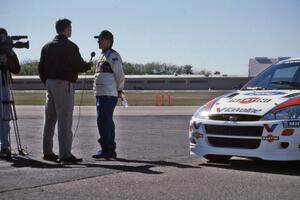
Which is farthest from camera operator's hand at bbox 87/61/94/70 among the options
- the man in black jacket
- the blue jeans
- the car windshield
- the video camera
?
the car windshield

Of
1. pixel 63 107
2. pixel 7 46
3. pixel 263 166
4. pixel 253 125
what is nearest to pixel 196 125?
pixel 253 125

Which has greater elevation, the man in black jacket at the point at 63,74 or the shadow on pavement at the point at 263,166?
the man in black jacket at the point at 63,74

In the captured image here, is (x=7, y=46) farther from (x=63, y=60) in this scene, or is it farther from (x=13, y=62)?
(x=63, y=60)

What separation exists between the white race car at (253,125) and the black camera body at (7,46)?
9.33ft

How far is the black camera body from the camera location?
8.48m

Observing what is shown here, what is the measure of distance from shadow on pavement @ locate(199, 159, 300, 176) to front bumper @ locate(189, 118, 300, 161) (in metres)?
0.20

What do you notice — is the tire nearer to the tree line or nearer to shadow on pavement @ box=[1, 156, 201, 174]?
shadow on pavement @ box=[1, 156, 201, 174]

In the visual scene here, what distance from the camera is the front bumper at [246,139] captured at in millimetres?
7273

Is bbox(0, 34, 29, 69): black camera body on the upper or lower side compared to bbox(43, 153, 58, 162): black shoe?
upper

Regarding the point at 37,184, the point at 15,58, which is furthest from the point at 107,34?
the point at 37,184

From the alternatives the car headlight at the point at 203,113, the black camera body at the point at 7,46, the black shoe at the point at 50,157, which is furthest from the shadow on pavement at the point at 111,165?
the black camera body at the point at 7,46

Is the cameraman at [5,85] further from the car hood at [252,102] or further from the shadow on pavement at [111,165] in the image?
the car hood at [252,102]

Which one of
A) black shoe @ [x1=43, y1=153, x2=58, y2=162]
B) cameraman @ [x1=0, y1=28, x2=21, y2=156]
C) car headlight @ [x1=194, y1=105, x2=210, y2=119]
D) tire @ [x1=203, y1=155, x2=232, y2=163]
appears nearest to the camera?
car headlight @ [x1=194, y1=105, x2=210, y2=119]

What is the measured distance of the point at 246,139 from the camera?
7523 millimetres
